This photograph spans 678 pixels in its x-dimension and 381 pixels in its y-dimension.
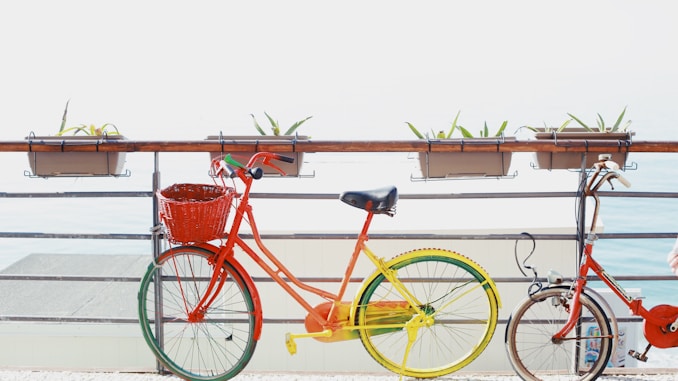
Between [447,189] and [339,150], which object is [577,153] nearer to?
[339,150]

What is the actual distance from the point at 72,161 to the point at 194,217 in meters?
0.78

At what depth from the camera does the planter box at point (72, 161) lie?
106 inches

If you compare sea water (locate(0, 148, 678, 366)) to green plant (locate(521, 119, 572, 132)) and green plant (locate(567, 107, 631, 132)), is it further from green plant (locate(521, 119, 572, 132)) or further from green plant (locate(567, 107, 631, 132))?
green plant (locate(567, 107, 631, 132))

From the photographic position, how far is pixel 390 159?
1005cm

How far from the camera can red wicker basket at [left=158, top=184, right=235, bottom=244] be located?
218 centimetres

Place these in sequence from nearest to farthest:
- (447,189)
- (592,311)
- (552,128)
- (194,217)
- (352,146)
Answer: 1. (194,217)
2. (592,311)
3. (352,146)
4. (552,128)
5. (447,189)

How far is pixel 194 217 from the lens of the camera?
220cm

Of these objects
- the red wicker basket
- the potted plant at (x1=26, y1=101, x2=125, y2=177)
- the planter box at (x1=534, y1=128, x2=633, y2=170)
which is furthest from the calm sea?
the planter box at (x1=534, y1=128, x2=633, y2=170)

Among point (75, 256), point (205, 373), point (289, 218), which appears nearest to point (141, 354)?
point (289, 218)

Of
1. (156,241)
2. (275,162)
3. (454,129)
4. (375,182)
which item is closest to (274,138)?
(275,162)

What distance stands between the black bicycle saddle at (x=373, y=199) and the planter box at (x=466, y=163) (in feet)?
1.39

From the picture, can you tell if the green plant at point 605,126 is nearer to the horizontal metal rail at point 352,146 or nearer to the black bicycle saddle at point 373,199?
the horizontal metal rail at point 352,146

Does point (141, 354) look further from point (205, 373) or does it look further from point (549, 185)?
point (205, 373)

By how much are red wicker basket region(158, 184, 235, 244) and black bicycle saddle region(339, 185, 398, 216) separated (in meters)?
0.39
